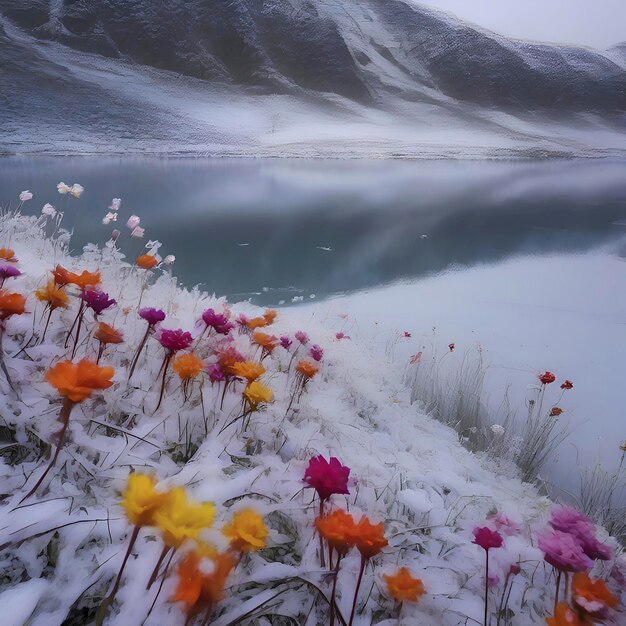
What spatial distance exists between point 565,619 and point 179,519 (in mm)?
571

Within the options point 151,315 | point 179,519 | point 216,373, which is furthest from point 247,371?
point 179,519

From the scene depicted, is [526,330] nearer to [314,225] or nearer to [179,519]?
[179,519]

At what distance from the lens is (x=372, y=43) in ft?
350

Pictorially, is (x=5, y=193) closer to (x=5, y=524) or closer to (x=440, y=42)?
(x=5, y=524)

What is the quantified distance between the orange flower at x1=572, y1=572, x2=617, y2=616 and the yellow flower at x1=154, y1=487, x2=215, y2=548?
0.57 metres

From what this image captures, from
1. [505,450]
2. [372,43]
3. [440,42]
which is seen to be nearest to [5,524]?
[505,450]

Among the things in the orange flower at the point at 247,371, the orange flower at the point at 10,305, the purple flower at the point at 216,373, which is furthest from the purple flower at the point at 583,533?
the orange flower at the point at 10,305

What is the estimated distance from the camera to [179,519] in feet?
1.99

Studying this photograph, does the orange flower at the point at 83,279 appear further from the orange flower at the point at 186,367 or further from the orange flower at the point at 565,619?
the orange flower at the point at 565,619

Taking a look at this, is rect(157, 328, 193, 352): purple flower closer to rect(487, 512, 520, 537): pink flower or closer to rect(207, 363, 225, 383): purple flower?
rect(207, 363, 225, 383): purple flower

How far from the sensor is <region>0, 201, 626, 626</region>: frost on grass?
704 millimetres

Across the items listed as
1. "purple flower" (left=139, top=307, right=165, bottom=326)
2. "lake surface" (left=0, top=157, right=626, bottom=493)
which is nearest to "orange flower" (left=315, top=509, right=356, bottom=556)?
"purple flower" (left=139, top=307, right=165, bottom=326)

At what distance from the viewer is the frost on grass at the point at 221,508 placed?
704mm

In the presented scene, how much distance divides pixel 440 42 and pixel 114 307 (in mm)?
114886
